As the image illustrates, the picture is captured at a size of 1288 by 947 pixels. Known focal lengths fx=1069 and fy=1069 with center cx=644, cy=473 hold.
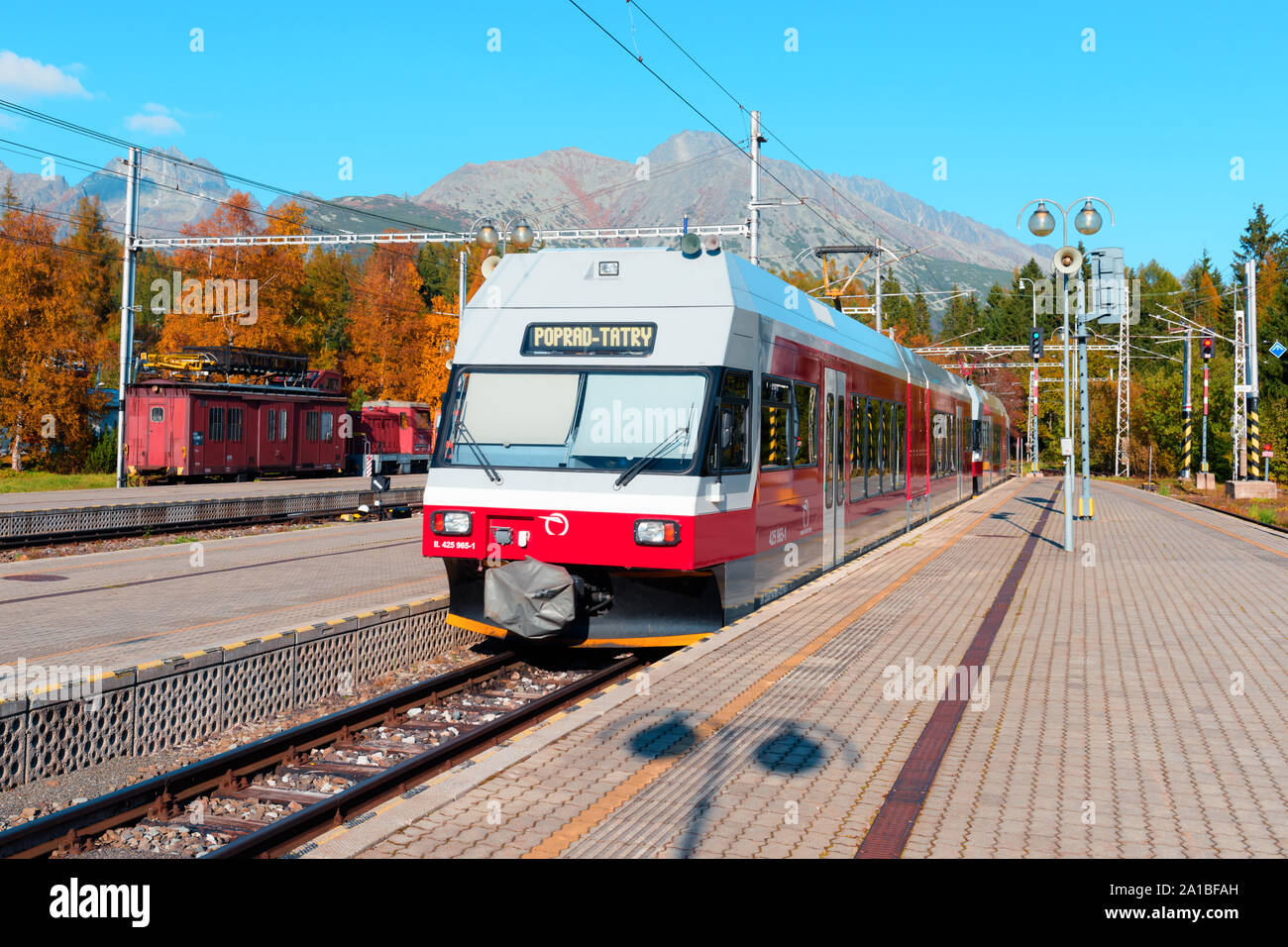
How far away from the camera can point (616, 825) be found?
5.12m

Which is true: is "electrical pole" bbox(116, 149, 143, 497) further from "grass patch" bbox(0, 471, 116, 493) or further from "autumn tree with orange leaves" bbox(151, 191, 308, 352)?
"autumn tree with orange leaves" bbox(151, 191, 308, 352)

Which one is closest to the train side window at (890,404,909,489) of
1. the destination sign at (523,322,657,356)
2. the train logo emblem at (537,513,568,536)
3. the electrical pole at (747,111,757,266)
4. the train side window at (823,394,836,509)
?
the train side window at (823,394,836,509)

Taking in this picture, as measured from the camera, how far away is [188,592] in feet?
40.8

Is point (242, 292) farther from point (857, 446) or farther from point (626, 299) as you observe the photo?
point (626, 299)

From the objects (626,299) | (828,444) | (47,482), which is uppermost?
(626,299)

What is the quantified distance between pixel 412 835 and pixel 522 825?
1.70ft

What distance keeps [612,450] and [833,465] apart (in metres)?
4.87

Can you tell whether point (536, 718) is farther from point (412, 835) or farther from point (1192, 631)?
point (1192, 631)

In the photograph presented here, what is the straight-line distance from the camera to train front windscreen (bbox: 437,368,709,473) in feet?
30.1

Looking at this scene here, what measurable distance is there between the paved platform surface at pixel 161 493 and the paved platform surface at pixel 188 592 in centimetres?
832

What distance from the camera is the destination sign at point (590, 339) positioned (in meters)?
9.53

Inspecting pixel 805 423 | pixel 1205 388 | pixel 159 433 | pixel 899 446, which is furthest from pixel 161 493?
pixel 1205 388

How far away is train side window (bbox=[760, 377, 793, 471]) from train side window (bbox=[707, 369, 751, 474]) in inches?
17.5
